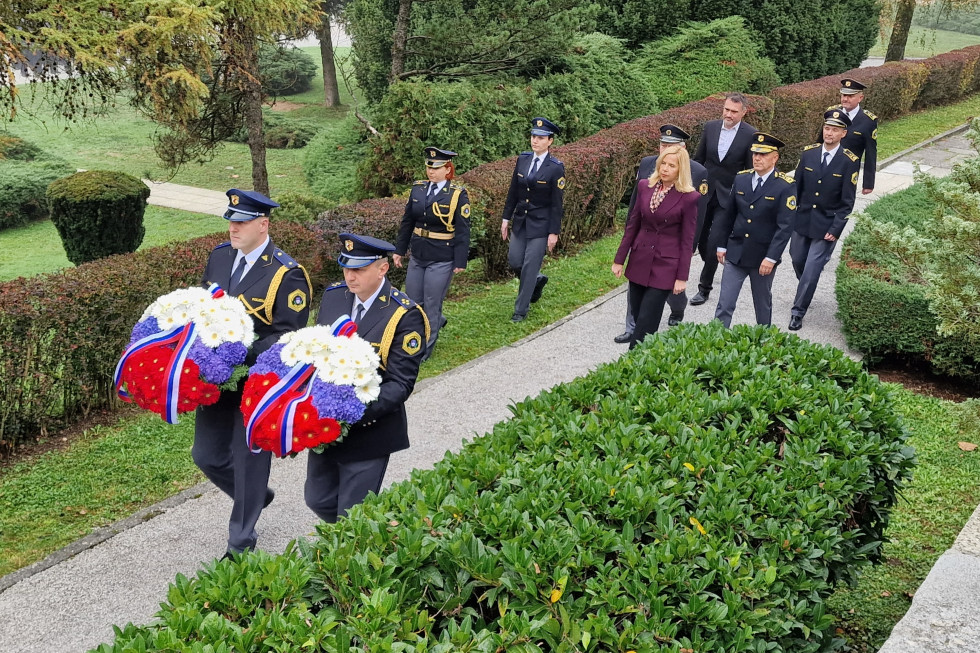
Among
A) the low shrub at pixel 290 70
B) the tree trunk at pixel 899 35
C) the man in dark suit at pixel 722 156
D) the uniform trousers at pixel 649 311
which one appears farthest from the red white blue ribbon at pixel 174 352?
the tree trunk at pixel 899 35

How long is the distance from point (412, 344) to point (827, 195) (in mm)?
5843

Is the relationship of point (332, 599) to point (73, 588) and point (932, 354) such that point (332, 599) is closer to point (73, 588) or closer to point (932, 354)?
point (73, 588)

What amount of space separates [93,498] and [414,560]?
3.75 meters

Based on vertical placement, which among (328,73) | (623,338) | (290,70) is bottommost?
(290,70)

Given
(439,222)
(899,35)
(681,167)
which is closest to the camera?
(681,167)

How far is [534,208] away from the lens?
9.42 m

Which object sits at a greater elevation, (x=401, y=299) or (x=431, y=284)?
(x=401, y=299)

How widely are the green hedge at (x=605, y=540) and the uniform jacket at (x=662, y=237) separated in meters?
2.89

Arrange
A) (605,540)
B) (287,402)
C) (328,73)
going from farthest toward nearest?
(328,73) < (287,402) < (605,540)

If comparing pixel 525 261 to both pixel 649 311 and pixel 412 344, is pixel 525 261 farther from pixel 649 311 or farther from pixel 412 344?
pixel 412 344

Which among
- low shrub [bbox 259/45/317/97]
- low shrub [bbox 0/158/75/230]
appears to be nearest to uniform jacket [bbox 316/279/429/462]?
low shrub [bbox 0/158/75/230]

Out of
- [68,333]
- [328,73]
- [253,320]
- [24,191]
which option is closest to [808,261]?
[253,320]

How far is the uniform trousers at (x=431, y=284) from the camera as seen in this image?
8.43 meters

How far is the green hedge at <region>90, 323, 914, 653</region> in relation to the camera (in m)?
2.92
